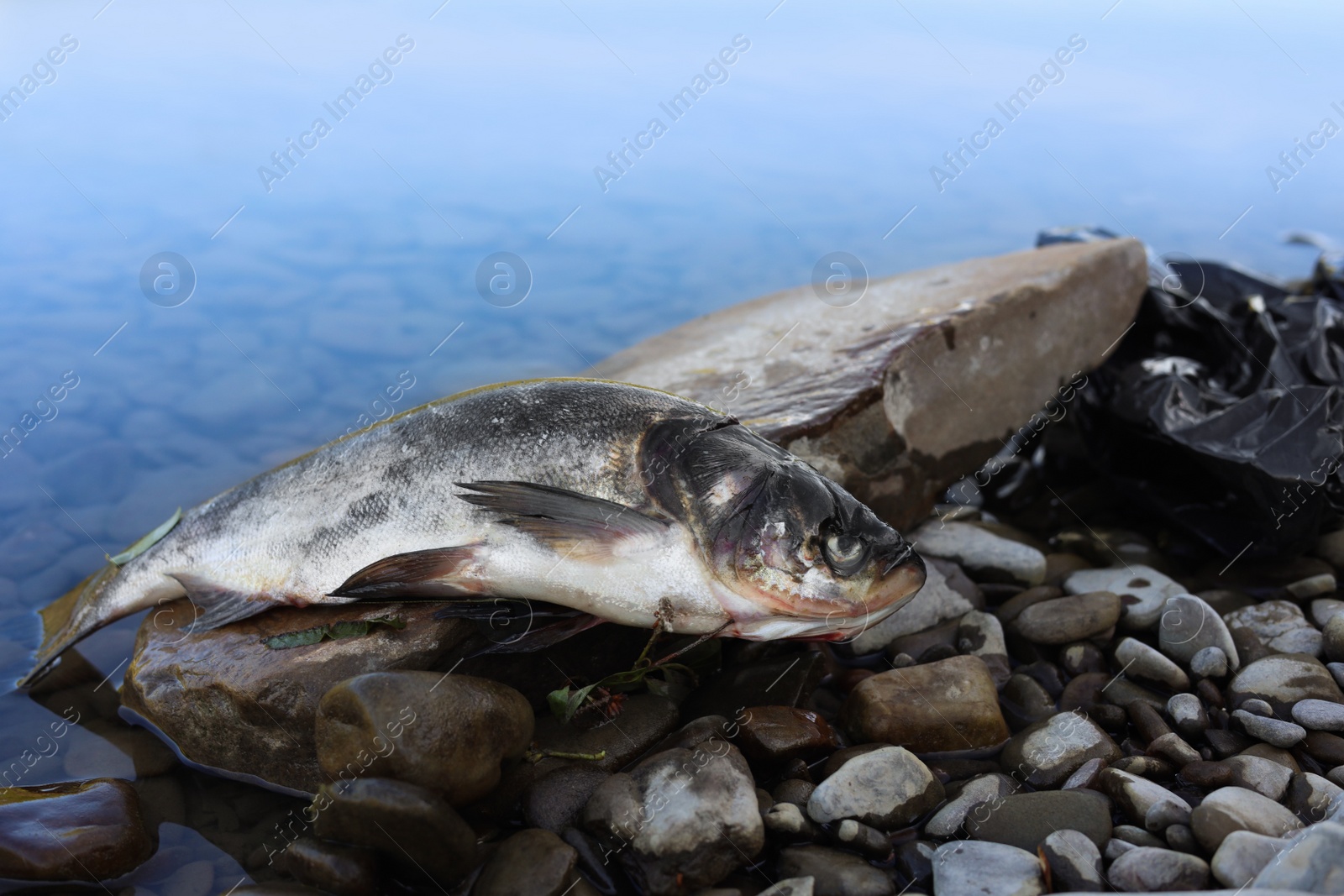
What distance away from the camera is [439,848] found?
3.03 meters

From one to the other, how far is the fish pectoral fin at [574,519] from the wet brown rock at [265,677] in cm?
56

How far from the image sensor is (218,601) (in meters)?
3.89

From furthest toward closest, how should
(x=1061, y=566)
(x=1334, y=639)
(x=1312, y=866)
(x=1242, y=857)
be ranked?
1. (x=1061, y=566)
2. (x=1334, y=639)
3. (x=1242, y=857)
4. (x=1312, y=866)

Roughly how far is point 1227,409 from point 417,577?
4.29 m

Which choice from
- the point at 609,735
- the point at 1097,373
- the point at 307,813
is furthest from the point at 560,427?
the point at 1097,373

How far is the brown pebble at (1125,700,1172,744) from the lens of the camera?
3.81 meters

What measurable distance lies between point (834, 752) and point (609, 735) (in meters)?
0.89

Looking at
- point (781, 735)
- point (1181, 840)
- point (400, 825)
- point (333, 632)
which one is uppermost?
point (333, 632)

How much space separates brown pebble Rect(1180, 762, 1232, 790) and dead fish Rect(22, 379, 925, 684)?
130 cm

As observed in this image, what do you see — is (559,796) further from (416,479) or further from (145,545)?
(145,545)

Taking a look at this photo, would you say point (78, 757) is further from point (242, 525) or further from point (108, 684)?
point (242, 525)

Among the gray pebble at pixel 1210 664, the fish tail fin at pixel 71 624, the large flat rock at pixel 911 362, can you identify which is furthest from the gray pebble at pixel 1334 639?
the fish tail fin at pixel 71 624

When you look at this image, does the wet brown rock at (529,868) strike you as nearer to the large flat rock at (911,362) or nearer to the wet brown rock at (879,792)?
the wet brown rock at (879,792)

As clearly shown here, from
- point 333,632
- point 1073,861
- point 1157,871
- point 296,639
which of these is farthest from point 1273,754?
point 296,639
